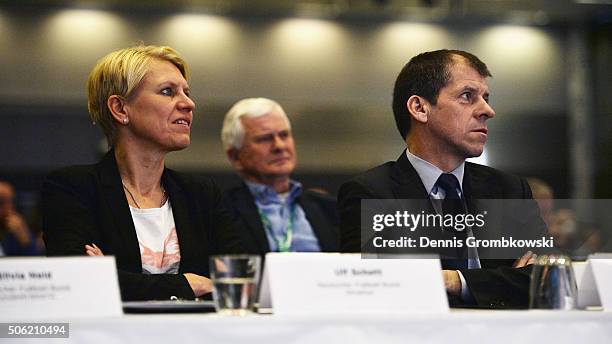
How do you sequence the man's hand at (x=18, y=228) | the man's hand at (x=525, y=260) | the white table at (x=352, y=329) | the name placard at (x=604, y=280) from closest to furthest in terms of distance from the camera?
the white table at (x=352, y=329)
the name placard at (x=604, y=280)
the man's hand at (x=525, y=260)
the man's hand at (x=18, y=228)

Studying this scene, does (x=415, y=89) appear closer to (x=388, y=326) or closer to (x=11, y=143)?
(x=388, y=326)

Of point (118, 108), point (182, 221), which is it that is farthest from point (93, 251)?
point (118, 108)

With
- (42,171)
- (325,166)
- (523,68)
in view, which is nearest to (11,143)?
(42,171)

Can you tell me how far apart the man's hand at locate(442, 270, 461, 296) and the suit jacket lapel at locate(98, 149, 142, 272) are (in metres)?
0.66

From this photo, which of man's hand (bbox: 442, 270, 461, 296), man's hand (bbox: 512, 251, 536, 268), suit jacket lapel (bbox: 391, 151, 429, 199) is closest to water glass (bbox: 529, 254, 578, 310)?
man's hand (bbox: 442, 270, 461, 296)

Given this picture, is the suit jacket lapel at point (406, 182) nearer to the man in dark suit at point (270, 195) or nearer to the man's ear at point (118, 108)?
the man's ear at point (118, 108)

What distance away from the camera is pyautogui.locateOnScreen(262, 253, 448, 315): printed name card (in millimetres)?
1174

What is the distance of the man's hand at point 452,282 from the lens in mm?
1688

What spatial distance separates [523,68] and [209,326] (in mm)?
2439

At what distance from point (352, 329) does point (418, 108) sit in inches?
39.1

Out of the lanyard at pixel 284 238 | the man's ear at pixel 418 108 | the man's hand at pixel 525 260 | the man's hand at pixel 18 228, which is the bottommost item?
the man's hand at pixel 18 228

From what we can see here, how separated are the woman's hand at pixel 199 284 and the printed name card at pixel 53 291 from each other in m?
0.64
